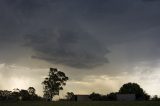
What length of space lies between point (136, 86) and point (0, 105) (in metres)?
99.1

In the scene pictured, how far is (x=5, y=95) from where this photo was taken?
175000mm

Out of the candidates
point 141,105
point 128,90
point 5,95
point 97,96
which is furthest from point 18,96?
point 141,105

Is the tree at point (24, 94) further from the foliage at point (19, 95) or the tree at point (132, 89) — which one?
the tree at point (132, 89)

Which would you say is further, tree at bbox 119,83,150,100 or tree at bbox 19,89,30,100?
tree at bbox 119,83,150,100

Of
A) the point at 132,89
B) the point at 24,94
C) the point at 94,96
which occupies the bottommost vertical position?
the point at 94,96

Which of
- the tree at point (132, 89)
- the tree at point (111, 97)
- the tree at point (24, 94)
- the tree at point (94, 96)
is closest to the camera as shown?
the tree at point (111, 97)

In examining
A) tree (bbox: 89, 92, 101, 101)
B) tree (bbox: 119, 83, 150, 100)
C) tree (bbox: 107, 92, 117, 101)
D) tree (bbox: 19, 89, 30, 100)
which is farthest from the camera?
tree (bbox: 119, 83, 150, 100)

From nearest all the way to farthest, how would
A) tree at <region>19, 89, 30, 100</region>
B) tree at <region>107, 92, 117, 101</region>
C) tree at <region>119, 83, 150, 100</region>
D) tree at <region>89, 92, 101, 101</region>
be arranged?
tree at <region>107, 92, 117, 101</region>, tree at <region>89, 92, 101, 101</region>, tree at <region>19, 89, 30, 100</region>, tree at <region>119, 83, 150, 100</region>

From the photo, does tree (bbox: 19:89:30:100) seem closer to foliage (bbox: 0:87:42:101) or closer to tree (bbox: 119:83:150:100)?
foliage (bbox: 0:87:42:101)

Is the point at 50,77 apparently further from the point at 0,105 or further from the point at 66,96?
the point at 0,105

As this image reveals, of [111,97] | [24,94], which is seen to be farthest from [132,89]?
[24,94]

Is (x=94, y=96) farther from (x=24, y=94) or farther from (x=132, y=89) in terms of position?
(x=24, y=94)

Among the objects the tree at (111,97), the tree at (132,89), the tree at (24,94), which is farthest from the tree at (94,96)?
the tree at (24,94)

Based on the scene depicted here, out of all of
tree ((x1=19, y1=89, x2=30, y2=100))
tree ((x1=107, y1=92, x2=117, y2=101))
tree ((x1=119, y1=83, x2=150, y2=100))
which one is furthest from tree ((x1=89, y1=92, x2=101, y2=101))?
tree ((x1=19, y1=89, x2=30, y2=100))
